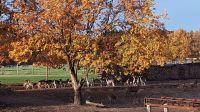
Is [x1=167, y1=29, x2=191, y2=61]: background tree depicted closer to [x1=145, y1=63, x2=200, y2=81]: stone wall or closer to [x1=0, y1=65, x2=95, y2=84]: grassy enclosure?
[x1=145, y1=63, x2=200, y2=81]: stone wall

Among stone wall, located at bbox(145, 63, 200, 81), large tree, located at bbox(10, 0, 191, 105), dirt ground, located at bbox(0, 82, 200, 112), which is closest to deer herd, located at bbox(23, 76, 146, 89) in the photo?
dirt ground, located at bbox(0, 82, 200, 112)

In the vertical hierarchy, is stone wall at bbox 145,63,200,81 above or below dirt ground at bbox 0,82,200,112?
above

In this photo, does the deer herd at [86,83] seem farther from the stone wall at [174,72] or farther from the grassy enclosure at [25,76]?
the stone wall at [174,72]

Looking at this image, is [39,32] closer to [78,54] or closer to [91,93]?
[78,54]

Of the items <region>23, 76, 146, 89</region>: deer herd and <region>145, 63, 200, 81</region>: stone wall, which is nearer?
<region>23, 76, 146, 89</region>: deer herd

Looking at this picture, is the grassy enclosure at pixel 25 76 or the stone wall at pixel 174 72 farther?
the stone wall at pixel 174 72

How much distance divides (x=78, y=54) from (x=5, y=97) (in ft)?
33.9

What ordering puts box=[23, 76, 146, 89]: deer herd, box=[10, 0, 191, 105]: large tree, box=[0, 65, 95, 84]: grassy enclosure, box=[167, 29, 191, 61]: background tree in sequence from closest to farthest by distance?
box=[10, 0, 191, 105]: large tree → box=[23, 76, 146, 89]: deer herd → box=[0, 65, 95, 84]: grassy enclosure → box=[167, 29, 191, 61]: background tree

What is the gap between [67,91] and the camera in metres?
44.7

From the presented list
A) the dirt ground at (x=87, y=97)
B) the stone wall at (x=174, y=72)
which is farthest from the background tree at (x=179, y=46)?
the dirt ground at (x=87, y=97)

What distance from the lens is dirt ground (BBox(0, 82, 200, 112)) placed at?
3203cm

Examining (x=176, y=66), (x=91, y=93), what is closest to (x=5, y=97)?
(x=91, y=93)

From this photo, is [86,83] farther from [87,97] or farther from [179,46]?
[179,46]

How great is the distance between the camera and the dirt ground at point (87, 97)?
32031 mm
